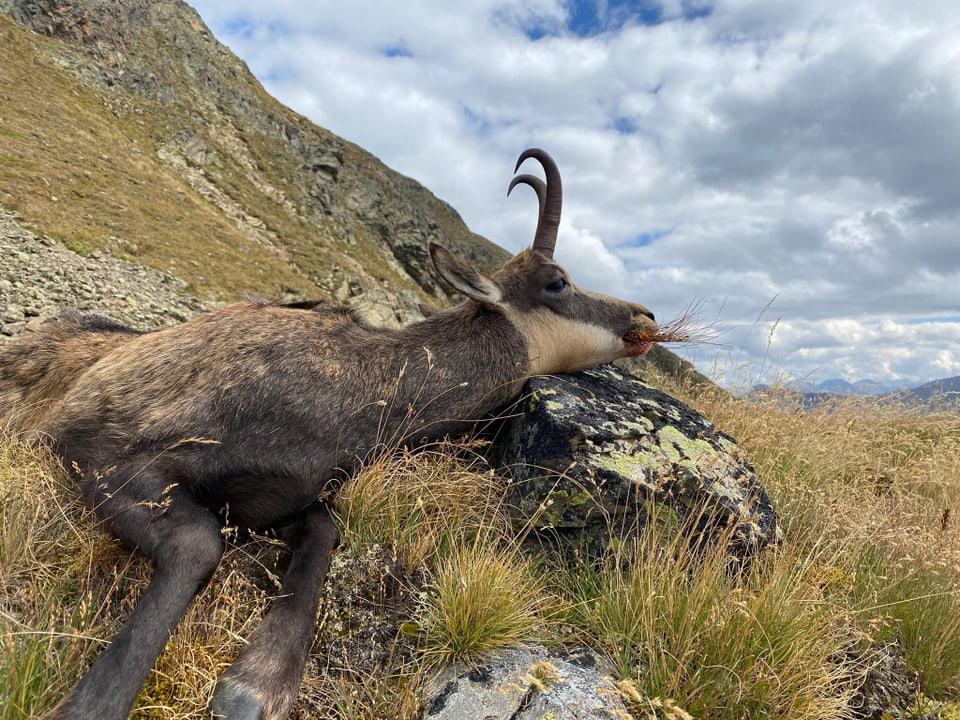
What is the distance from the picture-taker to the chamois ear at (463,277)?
180 inches

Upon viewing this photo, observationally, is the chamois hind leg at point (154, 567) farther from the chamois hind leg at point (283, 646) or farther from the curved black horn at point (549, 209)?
the curved black horn at point (549, 209)

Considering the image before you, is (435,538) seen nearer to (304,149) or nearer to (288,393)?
(288,393)

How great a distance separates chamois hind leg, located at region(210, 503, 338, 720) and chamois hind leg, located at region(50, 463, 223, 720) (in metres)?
0.38

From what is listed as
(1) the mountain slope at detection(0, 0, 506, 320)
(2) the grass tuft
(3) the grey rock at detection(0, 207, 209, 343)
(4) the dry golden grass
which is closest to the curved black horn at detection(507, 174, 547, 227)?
(4) the dry golden grass

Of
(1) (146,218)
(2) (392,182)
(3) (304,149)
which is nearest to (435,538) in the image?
(1) (146,218)

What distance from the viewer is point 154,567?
3016mm

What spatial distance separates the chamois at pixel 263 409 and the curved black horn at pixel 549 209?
0.10ft

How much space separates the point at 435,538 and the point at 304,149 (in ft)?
333

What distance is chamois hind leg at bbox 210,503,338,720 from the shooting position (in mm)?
2602

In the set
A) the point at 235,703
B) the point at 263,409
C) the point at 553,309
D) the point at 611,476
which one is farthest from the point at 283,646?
the point at 553,309

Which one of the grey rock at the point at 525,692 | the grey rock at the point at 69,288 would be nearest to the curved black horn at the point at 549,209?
the grey rock at the point at 525,692

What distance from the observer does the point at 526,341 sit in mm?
4887

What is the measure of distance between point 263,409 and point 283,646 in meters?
1.49

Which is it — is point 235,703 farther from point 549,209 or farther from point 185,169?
point 185,169
